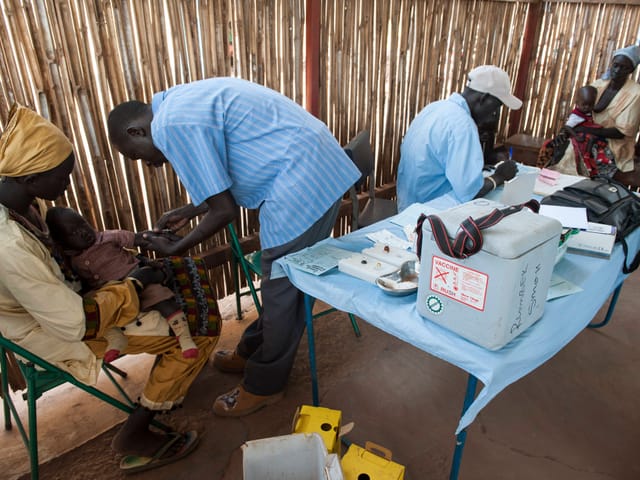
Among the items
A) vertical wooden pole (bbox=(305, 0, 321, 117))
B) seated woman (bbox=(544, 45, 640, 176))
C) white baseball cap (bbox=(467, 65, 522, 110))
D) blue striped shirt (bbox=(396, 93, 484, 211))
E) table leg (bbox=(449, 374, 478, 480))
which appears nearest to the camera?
table leg (bbox=(449, 374, 478, 480))

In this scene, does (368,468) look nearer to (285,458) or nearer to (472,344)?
(285,458)

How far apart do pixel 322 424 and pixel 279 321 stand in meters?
0.54

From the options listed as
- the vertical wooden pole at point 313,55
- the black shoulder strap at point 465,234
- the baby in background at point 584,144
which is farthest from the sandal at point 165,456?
the baby in background at point 584,144

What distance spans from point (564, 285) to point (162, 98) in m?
1.66

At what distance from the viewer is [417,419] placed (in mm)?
2227

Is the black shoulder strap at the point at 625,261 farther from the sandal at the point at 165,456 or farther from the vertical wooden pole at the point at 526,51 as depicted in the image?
the vertical wooden pole at the point at 526,51

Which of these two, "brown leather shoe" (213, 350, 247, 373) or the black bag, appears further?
"brown leather shoe" (213, 350, 247, 373)

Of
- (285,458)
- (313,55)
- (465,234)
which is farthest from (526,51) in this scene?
(285,458)

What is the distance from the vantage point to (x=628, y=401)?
7.69 feet

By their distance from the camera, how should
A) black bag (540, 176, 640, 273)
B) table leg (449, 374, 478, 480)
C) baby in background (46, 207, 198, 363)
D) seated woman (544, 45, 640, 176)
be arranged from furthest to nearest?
1. seated woman (544, 45, 640, 176)
2. black bag (540, 176, 640, 273)
3. baby in background (46, 207, 198, 363)
4. table leg (449, 374, 478, 480)

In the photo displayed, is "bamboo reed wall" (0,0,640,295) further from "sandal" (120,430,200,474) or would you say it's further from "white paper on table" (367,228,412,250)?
"white paper on table" (367,228,412,250)

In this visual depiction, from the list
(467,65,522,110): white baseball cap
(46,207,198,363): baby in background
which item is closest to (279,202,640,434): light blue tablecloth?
(46,207,198,363): baby in background

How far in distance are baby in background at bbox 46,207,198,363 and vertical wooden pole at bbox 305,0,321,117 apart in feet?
5.57

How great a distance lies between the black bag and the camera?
6.38 ft
